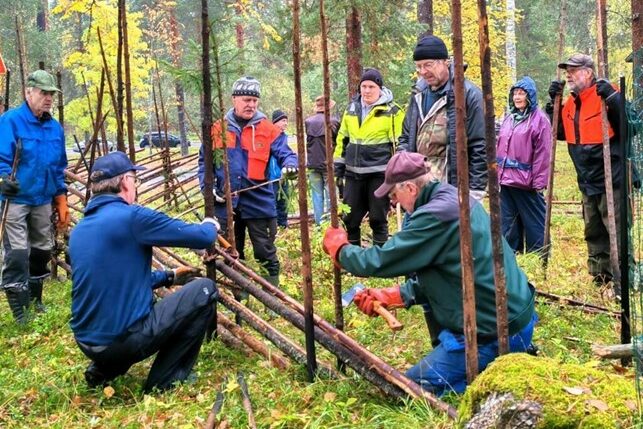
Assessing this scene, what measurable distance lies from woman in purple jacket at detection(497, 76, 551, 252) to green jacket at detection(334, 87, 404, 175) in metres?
1.22

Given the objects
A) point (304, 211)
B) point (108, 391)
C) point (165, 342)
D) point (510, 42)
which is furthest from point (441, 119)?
point (510, 42)

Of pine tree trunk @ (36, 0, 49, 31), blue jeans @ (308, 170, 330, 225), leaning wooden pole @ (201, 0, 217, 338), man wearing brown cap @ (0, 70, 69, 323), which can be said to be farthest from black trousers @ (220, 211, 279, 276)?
pine tree trunk @ (36, 0, 49, 31)

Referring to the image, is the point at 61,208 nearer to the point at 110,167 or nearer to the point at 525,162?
the point at 110,167

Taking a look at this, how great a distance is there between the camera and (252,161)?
559cm

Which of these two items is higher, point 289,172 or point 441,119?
point 441,119

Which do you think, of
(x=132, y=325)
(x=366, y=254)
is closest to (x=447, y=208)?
(x=366, y=254)

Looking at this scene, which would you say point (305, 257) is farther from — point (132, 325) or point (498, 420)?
point (498, 420)

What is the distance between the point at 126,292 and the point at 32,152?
2.41m

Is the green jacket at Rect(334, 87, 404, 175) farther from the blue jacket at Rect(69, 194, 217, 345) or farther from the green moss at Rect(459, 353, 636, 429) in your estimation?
the green moss at Rect(459, 353, 636, 429)

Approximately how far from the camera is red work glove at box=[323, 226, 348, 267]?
3.42 meters

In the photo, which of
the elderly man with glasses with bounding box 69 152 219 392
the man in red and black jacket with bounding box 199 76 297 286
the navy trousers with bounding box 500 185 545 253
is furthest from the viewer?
the navy trousers with bounding box 500 185 545 253

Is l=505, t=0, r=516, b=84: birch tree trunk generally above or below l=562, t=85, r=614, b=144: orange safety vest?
above

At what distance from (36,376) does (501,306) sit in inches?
117

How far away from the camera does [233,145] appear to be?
5527 millimetres
